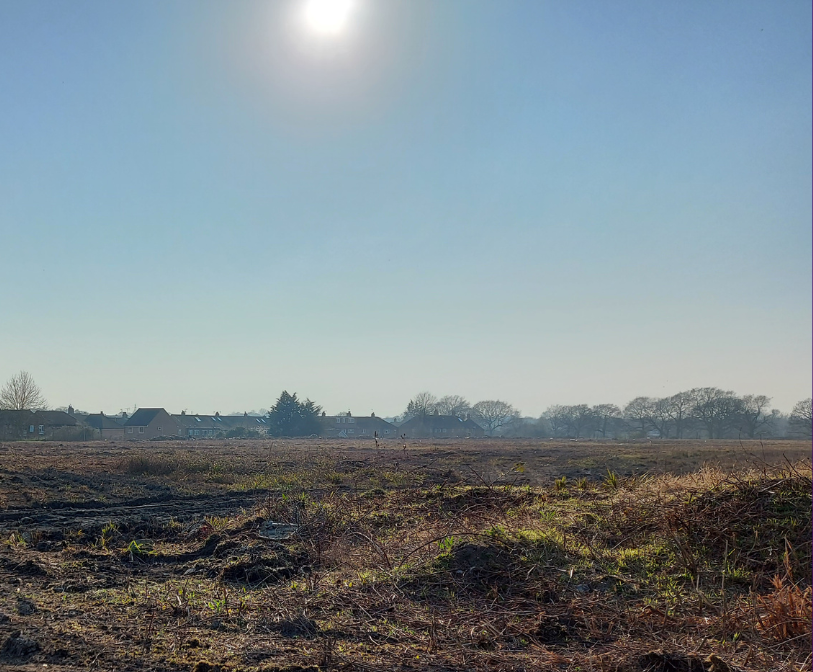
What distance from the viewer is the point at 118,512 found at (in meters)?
12.9

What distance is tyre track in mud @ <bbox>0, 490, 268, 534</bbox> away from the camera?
36.0ft

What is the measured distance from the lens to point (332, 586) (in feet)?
21.3

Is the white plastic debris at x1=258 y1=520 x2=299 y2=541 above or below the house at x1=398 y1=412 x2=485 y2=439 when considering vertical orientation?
above

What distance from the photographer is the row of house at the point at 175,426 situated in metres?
61.5

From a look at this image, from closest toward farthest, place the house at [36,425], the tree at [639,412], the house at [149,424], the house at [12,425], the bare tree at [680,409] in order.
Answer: the house at [12,425] < the house at [36,425] < the house at [149,424] < the bare tree at [680,409] < the tree at [639,412]

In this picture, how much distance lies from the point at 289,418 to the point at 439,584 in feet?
237

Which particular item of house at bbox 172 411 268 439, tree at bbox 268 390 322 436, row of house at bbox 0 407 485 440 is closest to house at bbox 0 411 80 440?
row of house at bbox 0 407 485 440

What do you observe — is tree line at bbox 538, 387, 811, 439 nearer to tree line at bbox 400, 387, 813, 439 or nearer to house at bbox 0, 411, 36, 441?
tree line at bbox 400, 387, 813, 439

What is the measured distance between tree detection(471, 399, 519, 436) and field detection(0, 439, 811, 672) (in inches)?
4428

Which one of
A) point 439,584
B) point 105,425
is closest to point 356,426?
point 105,425

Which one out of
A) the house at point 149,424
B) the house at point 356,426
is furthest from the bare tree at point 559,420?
the house at point 149,424

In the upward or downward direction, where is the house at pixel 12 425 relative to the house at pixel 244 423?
upward

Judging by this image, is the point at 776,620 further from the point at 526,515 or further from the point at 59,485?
the point at 59,485

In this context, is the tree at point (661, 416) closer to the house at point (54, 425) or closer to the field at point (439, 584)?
the house at point (54, 425)
